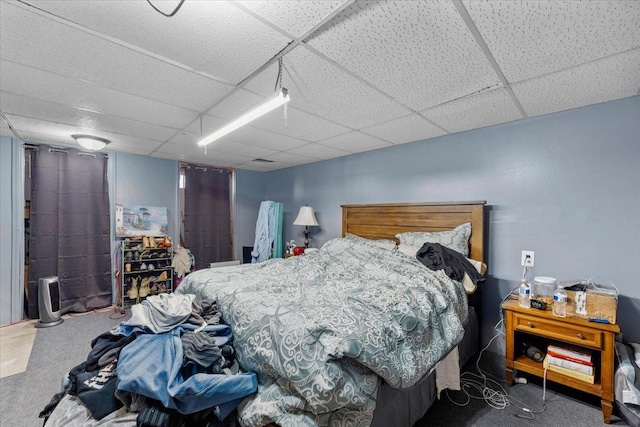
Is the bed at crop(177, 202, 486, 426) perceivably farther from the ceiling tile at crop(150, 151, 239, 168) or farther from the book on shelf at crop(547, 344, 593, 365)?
the ceiling tile at crop(150, 151, 239, 168)

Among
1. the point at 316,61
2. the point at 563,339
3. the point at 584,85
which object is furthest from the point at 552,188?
the point at 316,61

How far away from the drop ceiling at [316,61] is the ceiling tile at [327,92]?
13 mm

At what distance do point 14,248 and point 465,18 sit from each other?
17.1ft

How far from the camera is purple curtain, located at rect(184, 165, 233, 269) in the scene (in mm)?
4781

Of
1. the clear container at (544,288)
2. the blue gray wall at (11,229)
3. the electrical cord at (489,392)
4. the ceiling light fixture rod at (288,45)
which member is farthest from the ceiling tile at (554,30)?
the blue gray wall at (11,229)

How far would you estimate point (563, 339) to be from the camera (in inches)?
78.1

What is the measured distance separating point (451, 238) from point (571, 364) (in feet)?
4.12

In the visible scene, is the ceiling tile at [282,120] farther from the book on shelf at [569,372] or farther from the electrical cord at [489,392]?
the book on shelf at [569,372]

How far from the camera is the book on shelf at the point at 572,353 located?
1969 millimetres

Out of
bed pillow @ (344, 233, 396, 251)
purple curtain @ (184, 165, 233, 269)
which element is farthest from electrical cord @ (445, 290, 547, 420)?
purple curtain @ (184, 165, 233, 269)

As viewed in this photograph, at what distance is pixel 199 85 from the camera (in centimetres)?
200

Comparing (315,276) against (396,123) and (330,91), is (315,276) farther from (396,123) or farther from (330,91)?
(396,123)

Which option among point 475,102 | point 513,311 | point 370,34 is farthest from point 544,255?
point 370,34

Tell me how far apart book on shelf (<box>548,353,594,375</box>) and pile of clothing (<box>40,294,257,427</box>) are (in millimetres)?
2203
